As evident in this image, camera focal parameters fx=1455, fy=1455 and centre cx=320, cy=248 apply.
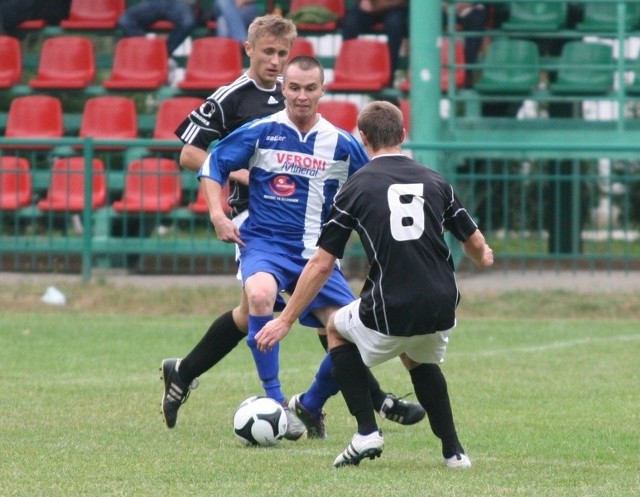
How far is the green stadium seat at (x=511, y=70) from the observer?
15484 mm

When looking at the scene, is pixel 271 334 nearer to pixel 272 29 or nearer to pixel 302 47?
pixel 272 29

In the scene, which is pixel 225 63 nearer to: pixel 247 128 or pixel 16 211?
pixel 16 211

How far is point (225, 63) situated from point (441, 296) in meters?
10.8

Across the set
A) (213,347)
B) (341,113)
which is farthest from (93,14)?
(213,347)

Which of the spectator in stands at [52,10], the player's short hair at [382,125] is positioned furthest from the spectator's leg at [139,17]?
the player's short hair at [382,125]

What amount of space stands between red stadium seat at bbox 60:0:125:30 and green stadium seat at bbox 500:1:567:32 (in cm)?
480

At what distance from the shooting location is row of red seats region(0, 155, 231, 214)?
14.1 metres

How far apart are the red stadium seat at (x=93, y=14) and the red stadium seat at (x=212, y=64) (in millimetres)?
1558

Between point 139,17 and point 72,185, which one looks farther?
point 139,17

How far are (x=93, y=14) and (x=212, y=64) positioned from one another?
2063mm

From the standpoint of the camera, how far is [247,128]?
275 inches

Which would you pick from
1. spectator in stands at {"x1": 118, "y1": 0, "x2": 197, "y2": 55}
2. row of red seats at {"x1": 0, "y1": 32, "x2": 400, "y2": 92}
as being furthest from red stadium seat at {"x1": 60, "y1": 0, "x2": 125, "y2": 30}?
spectator in stands at {"x1": 118, "y1": 0, "x2": 197, "y2": 55}

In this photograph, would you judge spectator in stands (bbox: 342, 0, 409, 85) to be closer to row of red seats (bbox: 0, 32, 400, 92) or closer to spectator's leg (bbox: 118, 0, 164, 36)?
row of red seats (bbox: 0, 32, 400, 92)

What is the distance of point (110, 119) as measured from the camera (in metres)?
15.9
